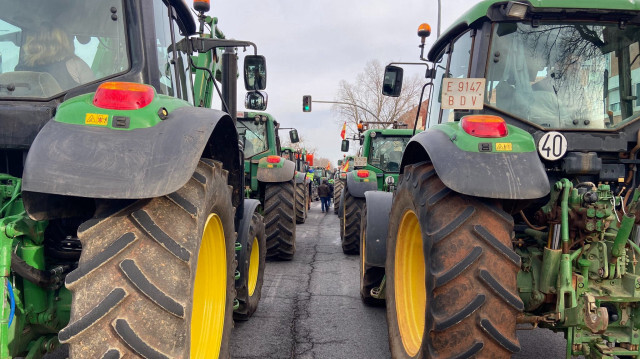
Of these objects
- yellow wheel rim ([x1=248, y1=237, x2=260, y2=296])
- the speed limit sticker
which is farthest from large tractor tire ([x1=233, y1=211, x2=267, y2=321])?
the speed limit sticker

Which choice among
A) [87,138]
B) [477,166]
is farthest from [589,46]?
[87,138]

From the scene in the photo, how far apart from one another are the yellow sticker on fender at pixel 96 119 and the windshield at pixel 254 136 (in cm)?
674

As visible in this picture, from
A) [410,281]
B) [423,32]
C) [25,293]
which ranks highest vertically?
[423,32]

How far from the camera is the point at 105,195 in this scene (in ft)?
5.13

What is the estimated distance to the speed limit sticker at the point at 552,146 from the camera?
2541 mm

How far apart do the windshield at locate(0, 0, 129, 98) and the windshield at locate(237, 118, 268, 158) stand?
616 cm

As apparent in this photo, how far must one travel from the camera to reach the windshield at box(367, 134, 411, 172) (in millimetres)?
9289

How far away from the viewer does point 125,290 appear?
1.53m

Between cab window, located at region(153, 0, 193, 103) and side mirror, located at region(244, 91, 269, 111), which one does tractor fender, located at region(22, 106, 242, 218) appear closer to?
cab window, located at region(153, 0, 193, 103)

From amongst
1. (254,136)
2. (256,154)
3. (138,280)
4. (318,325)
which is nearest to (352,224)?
(256,154)

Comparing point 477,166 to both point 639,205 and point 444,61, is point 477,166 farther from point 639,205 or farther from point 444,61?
point 444,61

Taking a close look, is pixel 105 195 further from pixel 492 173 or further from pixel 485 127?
pixel 485 127

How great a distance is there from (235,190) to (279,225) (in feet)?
10.9

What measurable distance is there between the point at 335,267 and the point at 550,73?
4273 mm
